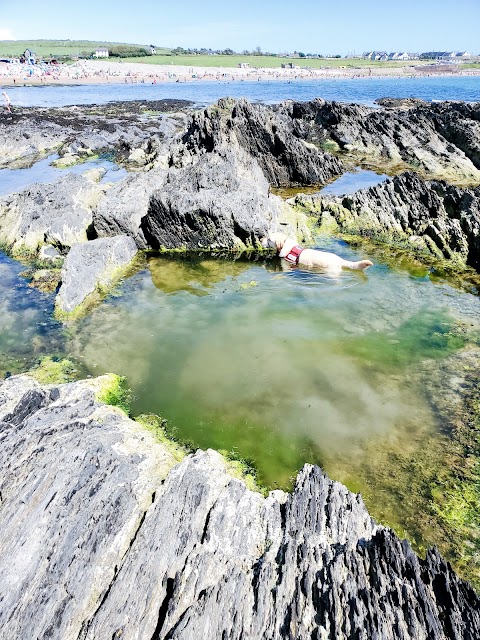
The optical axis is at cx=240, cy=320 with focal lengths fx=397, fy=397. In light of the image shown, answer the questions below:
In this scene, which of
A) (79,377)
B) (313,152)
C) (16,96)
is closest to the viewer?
(79,377)

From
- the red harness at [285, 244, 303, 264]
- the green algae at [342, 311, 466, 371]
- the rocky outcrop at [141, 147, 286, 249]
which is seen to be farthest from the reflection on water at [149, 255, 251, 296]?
the green algae at [342, 311, 466, 371]

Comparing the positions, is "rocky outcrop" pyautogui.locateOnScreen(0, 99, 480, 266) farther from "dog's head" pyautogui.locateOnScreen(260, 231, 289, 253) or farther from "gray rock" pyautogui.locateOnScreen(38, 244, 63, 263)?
"gray rock" pyautogui.locateOnScreen(38, 244, 63, 263)

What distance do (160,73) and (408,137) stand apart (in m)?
134

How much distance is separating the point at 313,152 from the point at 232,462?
2440 cm

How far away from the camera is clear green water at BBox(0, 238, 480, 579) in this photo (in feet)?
23.8

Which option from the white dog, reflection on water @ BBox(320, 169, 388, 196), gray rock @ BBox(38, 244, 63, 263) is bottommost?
gray rock @ BBox(38, 244, 63, 263)

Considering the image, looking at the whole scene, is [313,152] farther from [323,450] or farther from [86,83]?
[86,83]

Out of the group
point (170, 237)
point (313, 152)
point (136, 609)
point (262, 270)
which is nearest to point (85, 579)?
point (136, 609)

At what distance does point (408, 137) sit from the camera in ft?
107

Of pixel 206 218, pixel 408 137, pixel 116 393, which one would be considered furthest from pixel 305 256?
pixel 408 137

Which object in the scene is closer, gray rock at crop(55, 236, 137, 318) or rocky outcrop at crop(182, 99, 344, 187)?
gray rock at crop(55, 236, 137, 318)

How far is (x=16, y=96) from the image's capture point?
82.7 metres

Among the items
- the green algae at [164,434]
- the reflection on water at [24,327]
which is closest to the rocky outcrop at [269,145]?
the reflection on water at [24,327]

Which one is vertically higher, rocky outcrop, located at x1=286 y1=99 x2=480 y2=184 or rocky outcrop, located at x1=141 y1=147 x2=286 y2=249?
rocky outcrop, located at x1=286 y1=99 x2=480 y2=184
